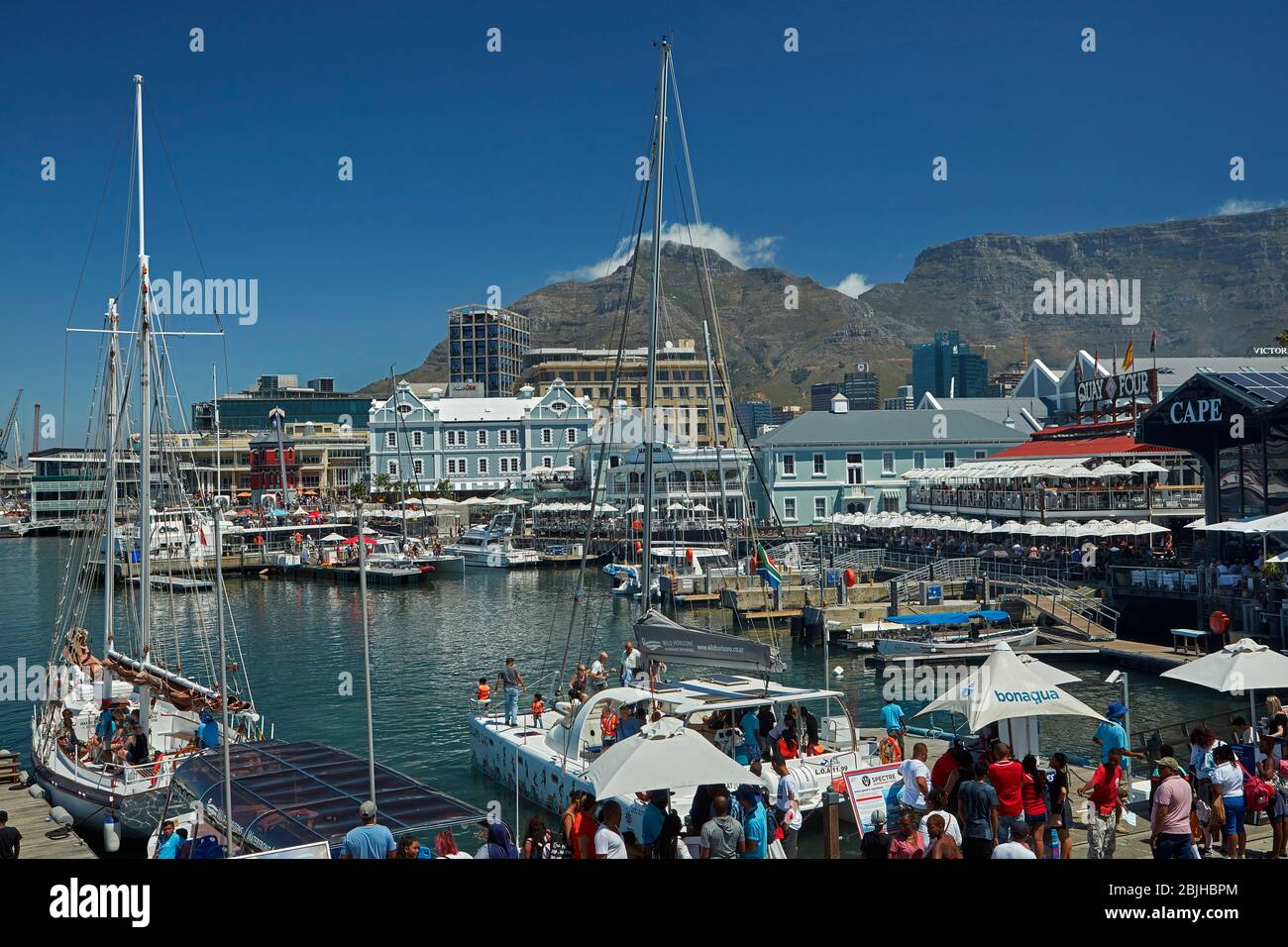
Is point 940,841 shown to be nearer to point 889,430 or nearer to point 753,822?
point 753,822

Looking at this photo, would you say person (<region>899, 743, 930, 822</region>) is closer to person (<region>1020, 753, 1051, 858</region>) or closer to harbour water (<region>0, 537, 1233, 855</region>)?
person (<region>1020, 753, 1051, 858</region>)

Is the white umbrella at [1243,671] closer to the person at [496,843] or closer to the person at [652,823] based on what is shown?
the person at [652,823]

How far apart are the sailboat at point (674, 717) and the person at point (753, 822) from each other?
14.7 ft

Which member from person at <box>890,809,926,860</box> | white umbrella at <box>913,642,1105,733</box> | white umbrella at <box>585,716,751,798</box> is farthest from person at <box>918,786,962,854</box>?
white umbrella at <box>913,642,1105,733</box>

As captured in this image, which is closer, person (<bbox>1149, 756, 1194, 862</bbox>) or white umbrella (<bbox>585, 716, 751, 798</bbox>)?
person (<bbox>1149, 756, 1194, 862</bbox>)

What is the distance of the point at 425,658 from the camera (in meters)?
44.0

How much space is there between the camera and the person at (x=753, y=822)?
1184 cm

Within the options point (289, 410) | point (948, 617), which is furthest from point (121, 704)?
point (289, 410)

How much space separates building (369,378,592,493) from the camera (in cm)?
11175

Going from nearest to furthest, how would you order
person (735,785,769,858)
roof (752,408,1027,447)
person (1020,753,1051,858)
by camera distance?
person (735,785,769,858) → person (1020,753,1051,858) → roof (752,408,1027,447)

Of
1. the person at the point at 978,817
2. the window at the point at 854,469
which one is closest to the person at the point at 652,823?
the person at the point at 978,817

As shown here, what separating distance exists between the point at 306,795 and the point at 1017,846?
35.7ft

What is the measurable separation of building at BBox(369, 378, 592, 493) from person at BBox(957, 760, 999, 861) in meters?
100
